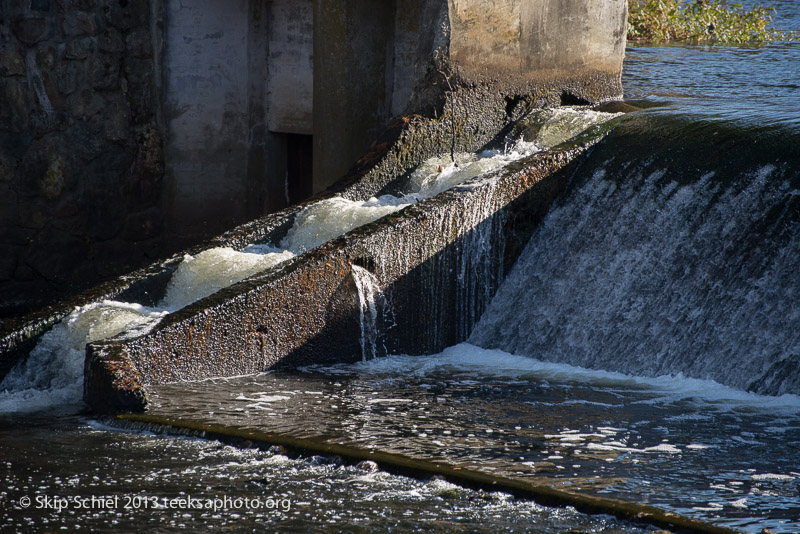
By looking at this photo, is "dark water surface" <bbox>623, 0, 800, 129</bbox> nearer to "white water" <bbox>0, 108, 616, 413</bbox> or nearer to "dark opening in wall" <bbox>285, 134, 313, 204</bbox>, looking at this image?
"white water" <bbox>0, 108, 616, 413</bbox>

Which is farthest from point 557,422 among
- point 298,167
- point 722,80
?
point 722,80

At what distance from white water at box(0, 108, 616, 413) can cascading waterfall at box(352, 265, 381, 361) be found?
0.10 ft

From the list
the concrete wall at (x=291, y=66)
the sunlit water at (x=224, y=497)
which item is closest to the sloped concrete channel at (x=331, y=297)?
the sunlit water at (x=224, y=497)

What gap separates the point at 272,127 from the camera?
9.59 metres

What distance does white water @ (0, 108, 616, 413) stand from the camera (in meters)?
5.57

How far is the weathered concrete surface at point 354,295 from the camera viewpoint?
536 centimetres

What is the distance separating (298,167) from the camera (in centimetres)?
1002

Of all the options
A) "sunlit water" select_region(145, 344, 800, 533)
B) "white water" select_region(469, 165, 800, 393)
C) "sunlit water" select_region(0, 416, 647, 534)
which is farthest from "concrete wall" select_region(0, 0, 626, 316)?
"sunlit water" select_region(0, 416, 647, 534)

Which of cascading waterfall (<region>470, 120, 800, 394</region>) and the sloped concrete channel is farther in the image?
cascading waterfall (<region>470, 120, 800, 394</region>)

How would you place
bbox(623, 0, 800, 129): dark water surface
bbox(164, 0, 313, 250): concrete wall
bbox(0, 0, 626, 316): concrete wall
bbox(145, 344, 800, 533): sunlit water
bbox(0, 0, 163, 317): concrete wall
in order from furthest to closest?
bbox(164, 0, 313, 250): concrete wall → bbox(0, 0, 163, 317): concrete wall → bbox(0, 0, 626, 316): concrete wall → bbox(623, 0, 800, 129): dark water surface → bbox(145, 344, 800, 533): sunlit water

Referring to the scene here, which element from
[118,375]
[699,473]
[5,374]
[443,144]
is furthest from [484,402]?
[443,144]

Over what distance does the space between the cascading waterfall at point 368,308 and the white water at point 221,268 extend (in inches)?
1.1

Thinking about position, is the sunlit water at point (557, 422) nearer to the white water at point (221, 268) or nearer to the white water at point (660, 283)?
the white water at point (660, 283)

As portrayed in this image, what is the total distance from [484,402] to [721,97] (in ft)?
15.9
